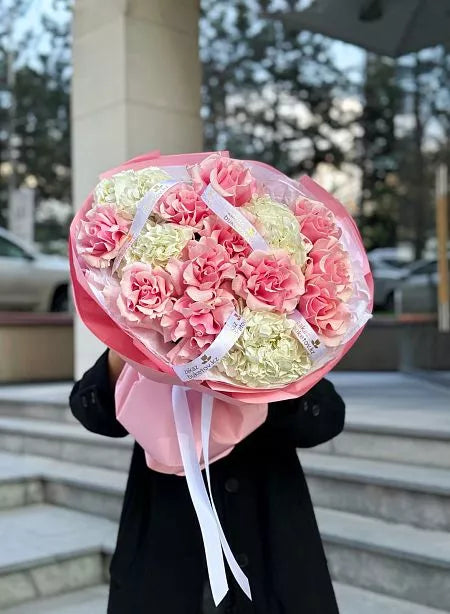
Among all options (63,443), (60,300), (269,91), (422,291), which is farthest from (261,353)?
(269,91)

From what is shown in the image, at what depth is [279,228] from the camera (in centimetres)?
131

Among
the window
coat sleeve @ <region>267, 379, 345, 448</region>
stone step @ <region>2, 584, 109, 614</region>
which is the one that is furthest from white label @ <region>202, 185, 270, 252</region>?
the window

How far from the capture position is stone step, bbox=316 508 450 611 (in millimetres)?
2760

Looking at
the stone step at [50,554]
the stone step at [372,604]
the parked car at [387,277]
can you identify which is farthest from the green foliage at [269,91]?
the stone step at [372,604]

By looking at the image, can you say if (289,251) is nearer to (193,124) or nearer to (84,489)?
(84,489)

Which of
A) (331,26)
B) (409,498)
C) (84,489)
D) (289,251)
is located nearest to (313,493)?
(409,498)

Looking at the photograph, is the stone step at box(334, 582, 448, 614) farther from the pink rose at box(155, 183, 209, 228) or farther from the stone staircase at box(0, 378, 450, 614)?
the pink rose at box(155, 183, 209, 228)

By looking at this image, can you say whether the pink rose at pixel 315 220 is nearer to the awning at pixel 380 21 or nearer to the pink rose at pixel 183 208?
the pink rose at pixel 183 208

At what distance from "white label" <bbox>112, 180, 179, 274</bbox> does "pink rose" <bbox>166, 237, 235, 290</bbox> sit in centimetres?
9

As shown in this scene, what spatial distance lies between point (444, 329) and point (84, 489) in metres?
3.98

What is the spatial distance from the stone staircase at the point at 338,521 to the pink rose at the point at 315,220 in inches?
68.2

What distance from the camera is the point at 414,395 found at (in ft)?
17.5

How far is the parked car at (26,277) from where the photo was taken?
Answer: 8.92m

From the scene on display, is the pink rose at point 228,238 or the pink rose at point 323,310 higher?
the pink rose at point 228,238
